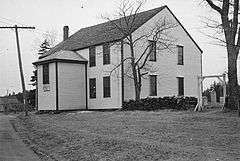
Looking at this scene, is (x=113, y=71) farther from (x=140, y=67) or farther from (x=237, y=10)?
(x=237, y=10)

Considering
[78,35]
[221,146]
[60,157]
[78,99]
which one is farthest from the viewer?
[78,35]

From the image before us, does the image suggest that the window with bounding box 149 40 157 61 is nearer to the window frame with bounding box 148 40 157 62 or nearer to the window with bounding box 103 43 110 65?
the window frame with bounding box 148 40 157 62

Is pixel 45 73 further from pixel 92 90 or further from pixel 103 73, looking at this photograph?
pixel 103 73

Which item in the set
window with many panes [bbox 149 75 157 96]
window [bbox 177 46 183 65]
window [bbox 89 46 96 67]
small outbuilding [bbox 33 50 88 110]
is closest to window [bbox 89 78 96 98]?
small outbuilding [bbox 33 50 88 110]

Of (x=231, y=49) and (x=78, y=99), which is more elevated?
(x=231, y=49)

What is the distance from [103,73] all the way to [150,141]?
21.7 m

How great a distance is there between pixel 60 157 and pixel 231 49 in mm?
12836

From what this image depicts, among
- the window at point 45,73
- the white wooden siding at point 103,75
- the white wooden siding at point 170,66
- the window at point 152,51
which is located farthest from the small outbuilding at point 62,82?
the window at point 152,51

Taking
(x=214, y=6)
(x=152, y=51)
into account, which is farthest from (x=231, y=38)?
(x=152, y=51)

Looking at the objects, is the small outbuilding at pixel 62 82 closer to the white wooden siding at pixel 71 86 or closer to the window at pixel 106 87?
the white wooden siding at pixel 71 86

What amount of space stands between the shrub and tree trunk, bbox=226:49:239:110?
6087 millimetres

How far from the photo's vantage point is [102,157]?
43.8ft

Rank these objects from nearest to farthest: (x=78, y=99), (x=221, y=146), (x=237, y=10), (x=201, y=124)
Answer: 1. (x=221, y=146)
2. (x=201, y=124)
3. (x=237, y=10)
4. (x=78, y=99)

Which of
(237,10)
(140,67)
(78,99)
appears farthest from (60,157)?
(78,99)
